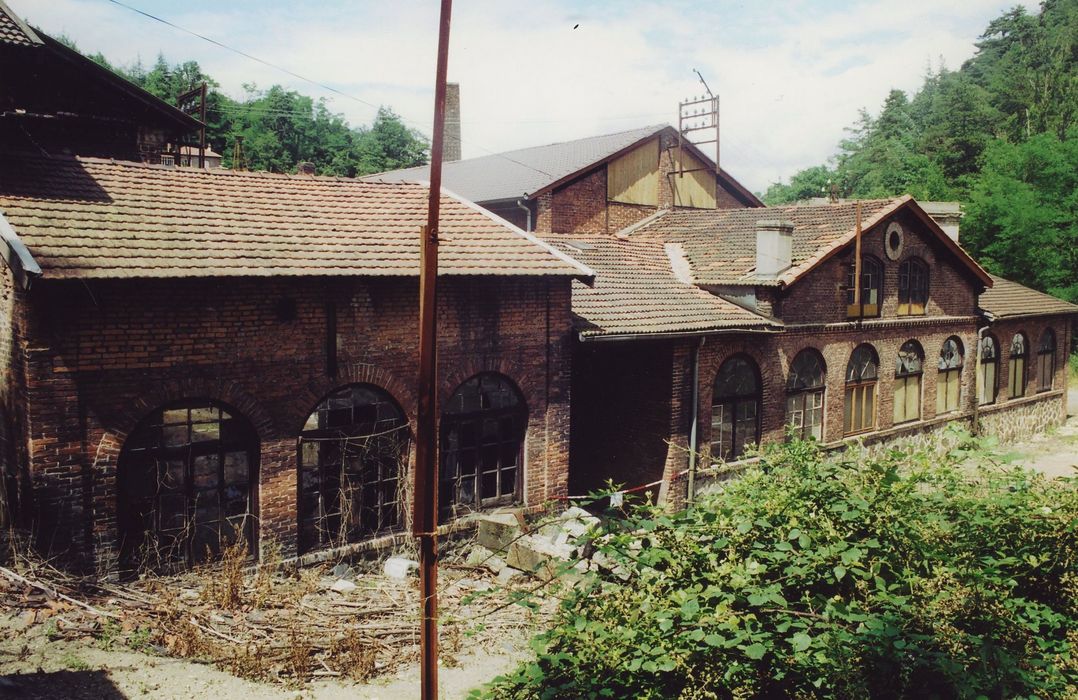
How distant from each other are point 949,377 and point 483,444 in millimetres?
14503

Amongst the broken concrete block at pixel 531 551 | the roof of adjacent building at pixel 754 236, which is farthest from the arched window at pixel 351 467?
the roof of adjacent building at pixel 754 236

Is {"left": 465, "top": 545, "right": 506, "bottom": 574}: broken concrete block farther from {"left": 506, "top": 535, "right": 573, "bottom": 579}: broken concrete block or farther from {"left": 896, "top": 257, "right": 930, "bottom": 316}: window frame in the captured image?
{"left": 896, "top": 257, "right": 930, "bottom": 316}: window frame

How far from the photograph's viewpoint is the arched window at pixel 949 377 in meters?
19.9

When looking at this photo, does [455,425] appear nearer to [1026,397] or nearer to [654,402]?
[654,402]

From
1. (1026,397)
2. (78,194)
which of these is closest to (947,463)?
(78,194)

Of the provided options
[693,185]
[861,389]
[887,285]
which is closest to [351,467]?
[861,389]

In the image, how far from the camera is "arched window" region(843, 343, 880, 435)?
1727 centimetres

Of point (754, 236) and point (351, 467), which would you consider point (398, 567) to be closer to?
point (351, 467)

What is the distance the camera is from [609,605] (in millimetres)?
5691

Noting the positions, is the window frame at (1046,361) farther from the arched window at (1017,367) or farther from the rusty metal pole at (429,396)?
the rusty metal pole at (429,396)

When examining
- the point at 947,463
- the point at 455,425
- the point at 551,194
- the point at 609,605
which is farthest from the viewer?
the point at 551,194

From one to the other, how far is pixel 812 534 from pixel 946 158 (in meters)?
47.2

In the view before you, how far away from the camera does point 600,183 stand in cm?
2383

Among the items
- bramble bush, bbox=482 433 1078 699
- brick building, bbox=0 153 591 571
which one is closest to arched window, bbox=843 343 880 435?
brick building, bbox=0 153 591 571
